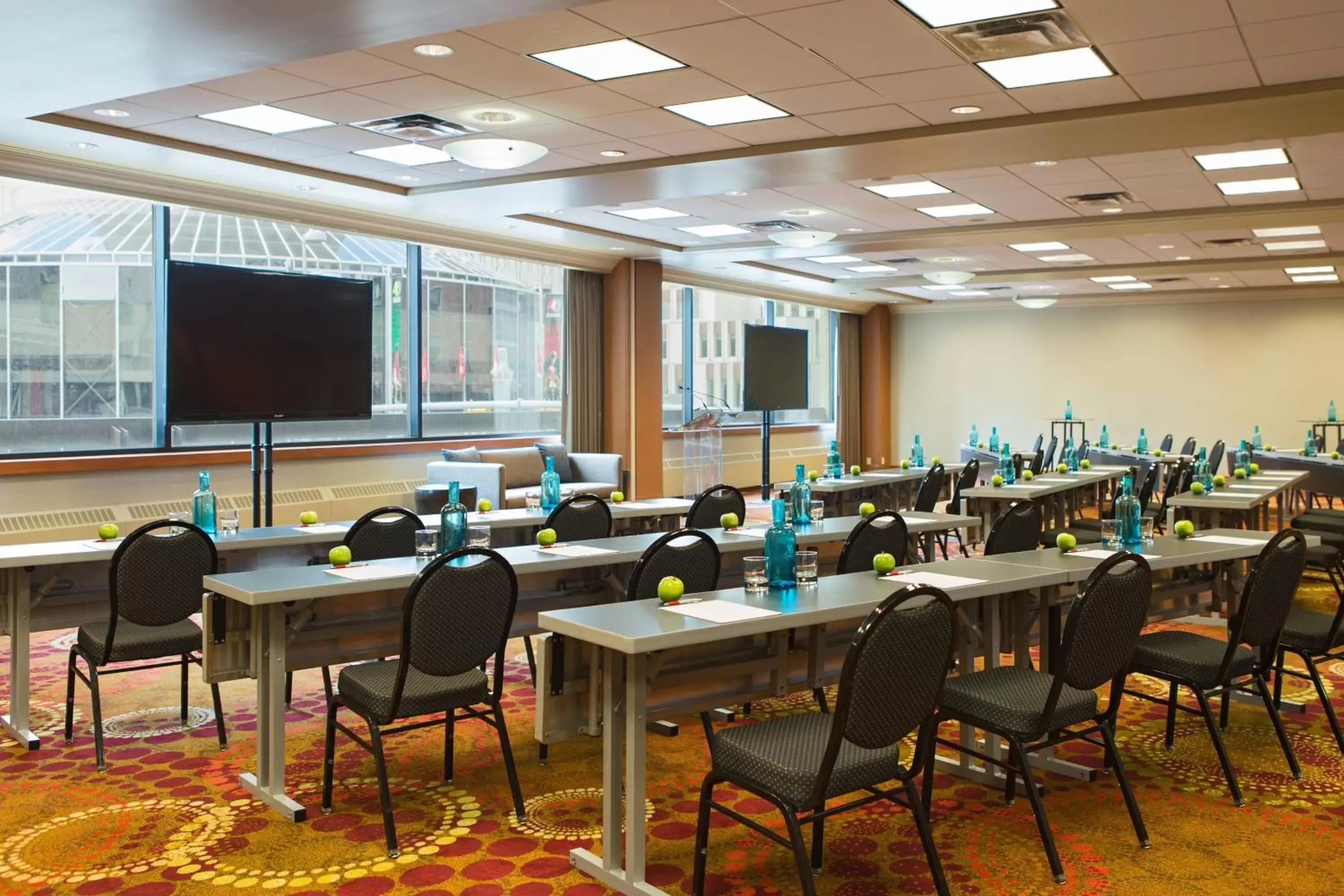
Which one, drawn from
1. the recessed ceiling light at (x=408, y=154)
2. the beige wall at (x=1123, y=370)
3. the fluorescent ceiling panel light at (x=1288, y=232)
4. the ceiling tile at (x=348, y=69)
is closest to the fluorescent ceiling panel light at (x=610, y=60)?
the ceiling tile at (x=348, y=69)

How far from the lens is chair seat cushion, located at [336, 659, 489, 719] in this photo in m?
3.48

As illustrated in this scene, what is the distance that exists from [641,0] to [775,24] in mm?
658

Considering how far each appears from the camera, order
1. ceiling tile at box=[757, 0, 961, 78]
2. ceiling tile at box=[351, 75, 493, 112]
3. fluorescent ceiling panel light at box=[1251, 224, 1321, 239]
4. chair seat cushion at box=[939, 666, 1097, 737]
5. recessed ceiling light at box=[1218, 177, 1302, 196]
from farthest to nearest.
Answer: fluorescent ceiling panel light at box=[1251, 224, 1321, 239] → recessed ceiling light at box=[1218, 177, 1302, 196] → ceiling tile at box=[351, 75, 493, 112] → ceiling tile at box=[757, 0, 961, 78] → chair seat cushion at box=[939, 666, 1097, 737]

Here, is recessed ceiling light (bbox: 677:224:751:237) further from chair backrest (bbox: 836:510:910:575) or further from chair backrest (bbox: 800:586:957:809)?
chair backrest (bbox: 800:586:957:809)

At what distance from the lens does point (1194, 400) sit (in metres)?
17.3

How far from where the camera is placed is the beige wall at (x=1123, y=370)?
1661cm

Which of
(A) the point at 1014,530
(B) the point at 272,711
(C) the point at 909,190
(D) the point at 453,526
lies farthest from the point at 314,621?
(C) the point at 909,190

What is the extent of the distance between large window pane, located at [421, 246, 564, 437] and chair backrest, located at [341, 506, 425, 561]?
6.37 meters

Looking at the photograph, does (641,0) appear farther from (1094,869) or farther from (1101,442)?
(1101,442)

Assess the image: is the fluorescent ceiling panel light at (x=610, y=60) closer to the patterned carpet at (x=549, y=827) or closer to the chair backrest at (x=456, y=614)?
the chair backrest at (x=456, y=614)

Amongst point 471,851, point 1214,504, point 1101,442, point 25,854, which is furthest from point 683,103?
point 1101,442

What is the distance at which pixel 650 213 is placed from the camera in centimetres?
1005

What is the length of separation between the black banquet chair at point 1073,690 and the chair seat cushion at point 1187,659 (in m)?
0.47

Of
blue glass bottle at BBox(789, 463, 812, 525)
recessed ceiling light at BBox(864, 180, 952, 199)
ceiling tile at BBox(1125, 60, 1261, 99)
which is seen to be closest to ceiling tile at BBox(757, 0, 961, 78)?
ceiling tile at BBox(1125, 60, 1261, 99)
